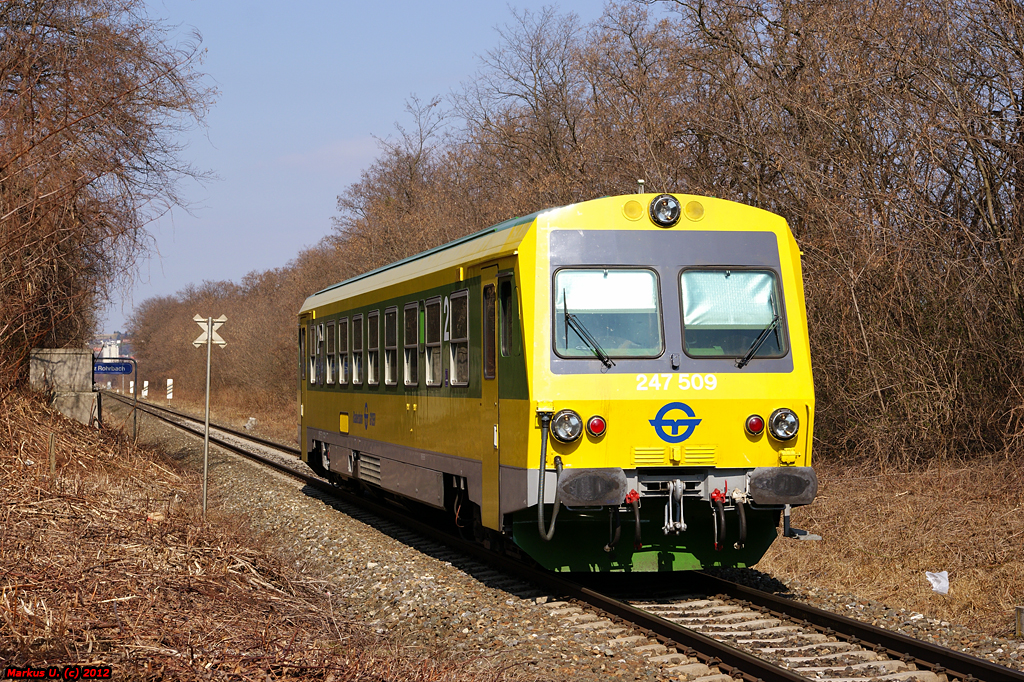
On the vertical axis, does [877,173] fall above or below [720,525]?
above

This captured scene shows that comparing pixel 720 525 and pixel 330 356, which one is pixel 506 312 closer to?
pixel 720 525

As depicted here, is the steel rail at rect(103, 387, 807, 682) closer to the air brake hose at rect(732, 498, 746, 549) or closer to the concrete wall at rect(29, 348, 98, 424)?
the air brake hose at rect(732, 498, 746, 549)

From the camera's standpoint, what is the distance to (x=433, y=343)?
35.3ft

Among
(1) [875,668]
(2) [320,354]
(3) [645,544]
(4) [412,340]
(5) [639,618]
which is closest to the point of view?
(1) [875,668]

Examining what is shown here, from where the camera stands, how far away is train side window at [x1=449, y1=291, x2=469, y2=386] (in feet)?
32.0

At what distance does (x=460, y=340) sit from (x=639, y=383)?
7.28 ft

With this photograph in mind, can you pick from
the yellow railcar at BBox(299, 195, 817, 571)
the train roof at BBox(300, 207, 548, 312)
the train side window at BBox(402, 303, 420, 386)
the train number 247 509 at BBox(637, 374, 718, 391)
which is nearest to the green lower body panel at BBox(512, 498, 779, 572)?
the yellow railcar at BBox(299, 195, 817, 571)

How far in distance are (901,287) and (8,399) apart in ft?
38.8

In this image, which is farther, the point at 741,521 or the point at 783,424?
the point at 783,424

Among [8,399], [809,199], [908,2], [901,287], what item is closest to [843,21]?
[908,2]

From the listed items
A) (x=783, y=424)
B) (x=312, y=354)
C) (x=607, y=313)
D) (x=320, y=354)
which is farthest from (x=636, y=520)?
(x=312, y=354)

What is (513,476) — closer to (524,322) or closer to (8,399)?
(524,322)

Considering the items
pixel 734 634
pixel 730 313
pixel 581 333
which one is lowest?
pixel 734 634

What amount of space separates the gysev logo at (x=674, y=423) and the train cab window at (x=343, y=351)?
22.8 ft
